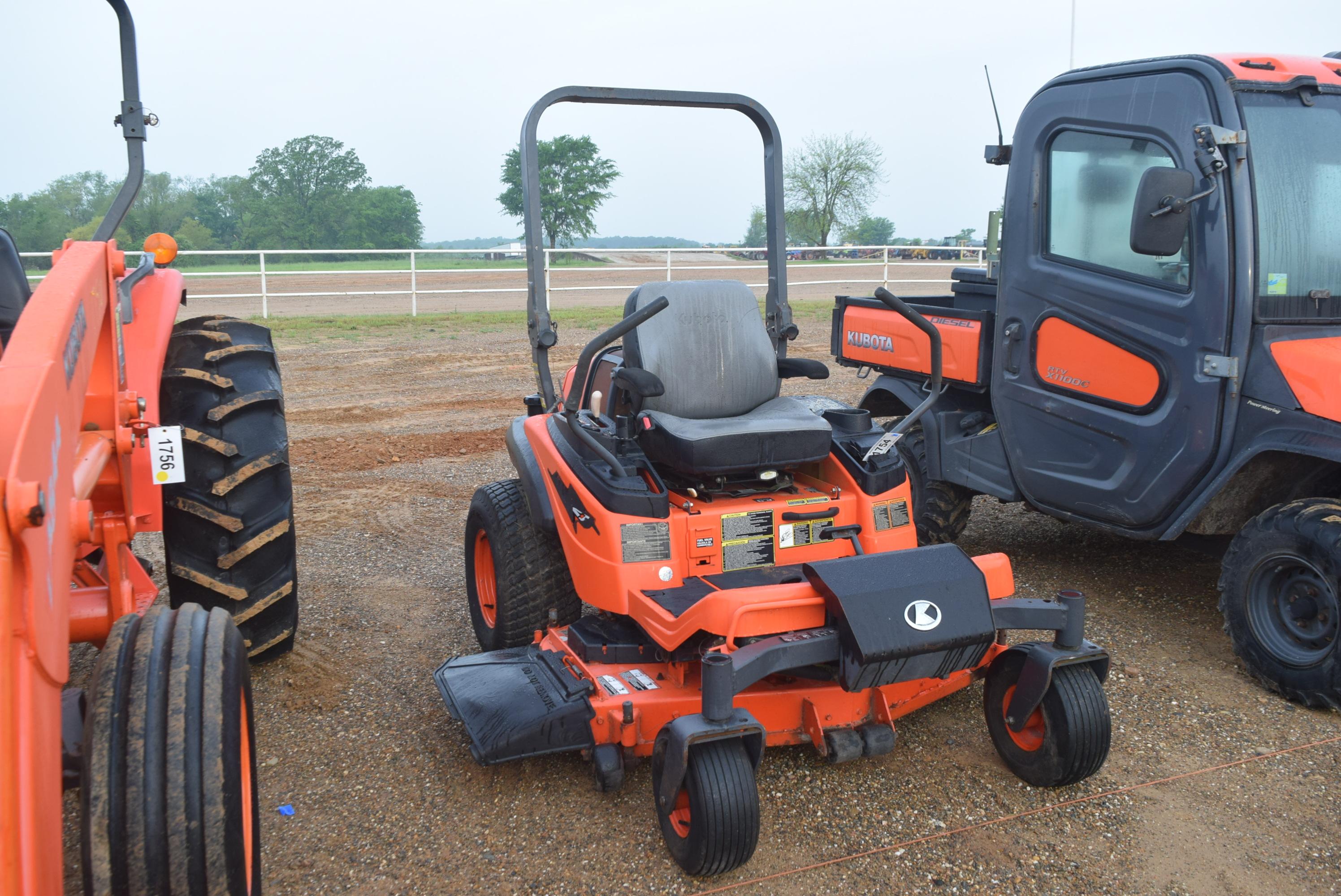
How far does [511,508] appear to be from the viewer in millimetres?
3982

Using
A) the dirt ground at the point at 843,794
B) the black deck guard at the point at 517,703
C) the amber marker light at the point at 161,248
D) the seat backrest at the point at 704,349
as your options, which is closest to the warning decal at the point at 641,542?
the black deck guard at the point at 517,703

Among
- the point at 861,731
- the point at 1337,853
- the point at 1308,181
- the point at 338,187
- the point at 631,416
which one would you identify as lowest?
the point at 1337,853

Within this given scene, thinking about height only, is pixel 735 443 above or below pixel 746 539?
above

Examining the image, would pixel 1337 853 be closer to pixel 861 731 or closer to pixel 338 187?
pixel 861 731

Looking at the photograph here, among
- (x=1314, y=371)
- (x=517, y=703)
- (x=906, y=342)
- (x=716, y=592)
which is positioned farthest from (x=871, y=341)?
(x=517, y=703)

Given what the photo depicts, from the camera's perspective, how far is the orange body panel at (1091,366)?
413 centimetres

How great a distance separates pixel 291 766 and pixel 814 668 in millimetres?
1698

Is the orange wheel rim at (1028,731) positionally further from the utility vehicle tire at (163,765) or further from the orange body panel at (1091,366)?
the utility vehicle tire at (163,765)

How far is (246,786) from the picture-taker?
2066 millimetres

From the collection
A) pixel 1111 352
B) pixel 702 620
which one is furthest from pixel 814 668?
pixel 1111 352

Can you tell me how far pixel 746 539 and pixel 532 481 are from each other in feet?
2.89

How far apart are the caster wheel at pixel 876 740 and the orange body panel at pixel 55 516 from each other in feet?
6.63

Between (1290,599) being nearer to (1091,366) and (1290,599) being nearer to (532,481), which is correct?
(1091,366)

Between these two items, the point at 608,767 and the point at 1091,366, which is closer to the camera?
the point at 608,767
